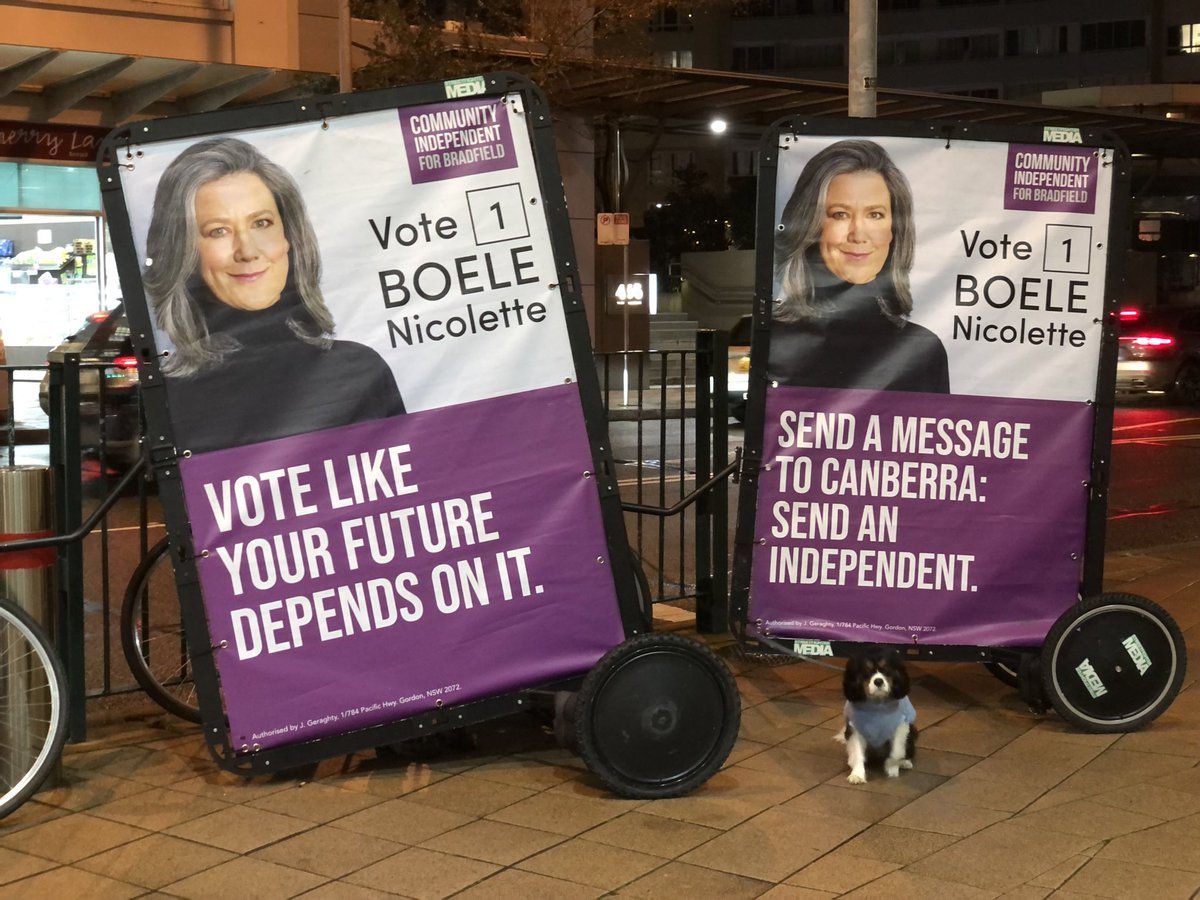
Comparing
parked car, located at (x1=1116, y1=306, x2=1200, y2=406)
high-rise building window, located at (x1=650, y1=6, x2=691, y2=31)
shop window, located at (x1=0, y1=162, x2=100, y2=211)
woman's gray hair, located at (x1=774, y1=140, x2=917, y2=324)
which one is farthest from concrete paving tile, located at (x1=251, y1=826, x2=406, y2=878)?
high-rise building window, located at (x1=650, y1=6, x2=691, y2=31)

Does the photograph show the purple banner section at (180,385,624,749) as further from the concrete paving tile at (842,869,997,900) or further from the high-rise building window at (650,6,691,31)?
the high-rise building window at (650,6,691,31)

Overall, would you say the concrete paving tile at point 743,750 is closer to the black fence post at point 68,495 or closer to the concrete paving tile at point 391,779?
the concrete paving tile at point 391,779

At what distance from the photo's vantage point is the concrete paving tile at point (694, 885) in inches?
167

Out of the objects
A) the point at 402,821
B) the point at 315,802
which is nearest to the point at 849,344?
the point at 402,821

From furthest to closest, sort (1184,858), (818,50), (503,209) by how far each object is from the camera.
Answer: (818,50) < (503,209) < (1184,858)

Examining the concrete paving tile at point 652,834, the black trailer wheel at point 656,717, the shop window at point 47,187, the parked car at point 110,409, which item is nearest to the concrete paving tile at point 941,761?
the black trailer wheel at point 656,717

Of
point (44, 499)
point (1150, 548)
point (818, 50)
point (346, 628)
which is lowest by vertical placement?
point (1150, 548)

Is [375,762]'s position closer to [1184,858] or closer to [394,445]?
[394,445]

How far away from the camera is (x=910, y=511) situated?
5918mm

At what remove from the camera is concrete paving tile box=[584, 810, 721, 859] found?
15.1 feet

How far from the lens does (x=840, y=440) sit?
5855 millimetres

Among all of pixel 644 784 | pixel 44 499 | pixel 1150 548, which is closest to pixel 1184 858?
pixel 644 784

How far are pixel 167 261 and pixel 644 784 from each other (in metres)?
2.34

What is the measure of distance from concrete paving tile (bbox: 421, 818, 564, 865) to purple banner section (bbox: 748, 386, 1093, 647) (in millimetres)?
1552
